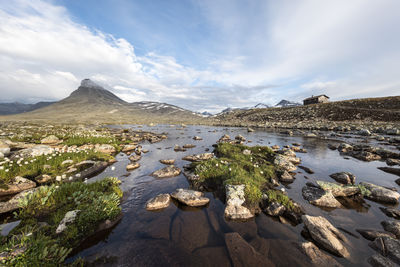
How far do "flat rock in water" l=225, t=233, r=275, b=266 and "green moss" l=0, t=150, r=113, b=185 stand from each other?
37.8ft

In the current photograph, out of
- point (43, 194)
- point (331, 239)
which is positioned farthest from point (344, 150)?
point (43, 194)

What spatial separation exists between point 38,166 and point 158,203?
9.18m

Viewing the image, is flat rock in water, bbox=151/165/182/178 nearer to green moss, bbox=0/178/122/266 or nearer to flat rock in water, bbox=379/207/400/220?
green moss, bbox=0/178/122/266

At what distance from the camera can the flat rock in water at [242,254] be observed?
4.29 metres

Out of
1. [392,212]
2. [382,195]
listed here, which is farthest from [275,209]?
[382,195]

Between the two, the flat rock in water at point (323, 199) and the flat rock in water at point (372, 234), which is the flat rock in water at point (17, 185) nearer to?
the flat rock in water at point (323, 199)

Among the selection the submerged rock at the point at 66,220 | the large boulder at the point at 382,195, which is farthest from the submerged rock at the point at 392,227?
the submerged rock at the point at 66,220

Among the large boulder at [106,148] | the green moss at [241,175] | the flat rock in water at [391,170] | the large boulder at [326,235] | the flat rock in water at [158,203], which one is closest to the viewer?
the large boulder at [326,235]

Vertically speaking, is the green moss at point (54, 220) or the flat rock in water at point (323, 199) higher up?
the flat rock in water at point (323, 199)

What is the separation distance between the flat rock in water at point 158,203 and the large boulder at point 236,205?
2.99m

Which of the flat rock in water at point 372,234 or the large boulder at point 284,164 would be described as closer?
the flat rock in water at point 372,234

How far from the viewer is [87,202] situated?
6.40 meters

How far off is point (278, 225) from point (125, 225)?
634cm

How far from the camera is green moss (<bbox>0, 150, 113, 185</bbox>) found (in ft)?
26.9
